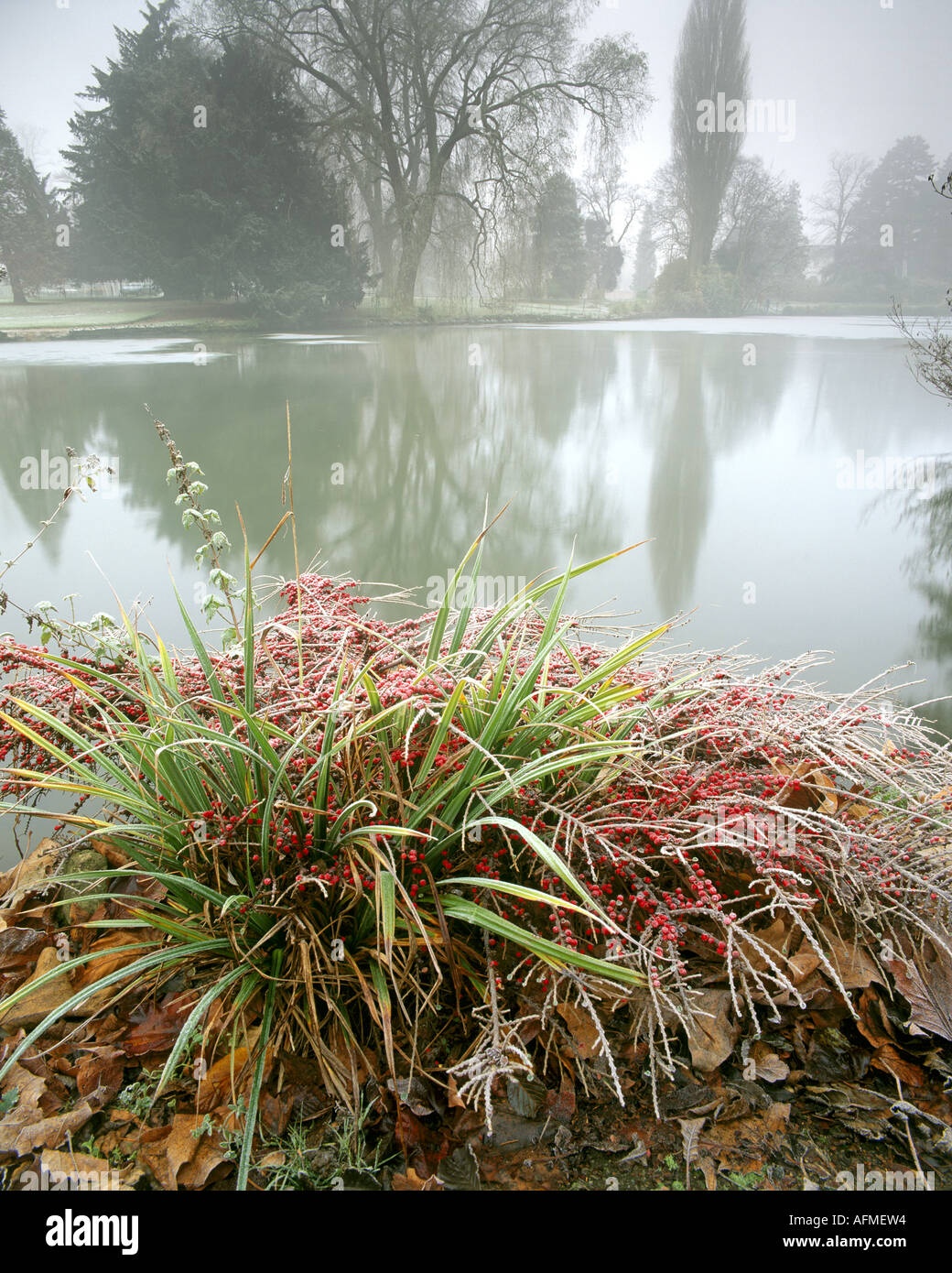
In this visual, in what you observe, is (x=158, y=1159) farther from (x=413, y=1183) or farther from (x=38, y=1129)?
(x=413, y=1183)

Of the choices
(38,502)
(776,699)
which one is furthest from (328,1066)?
(38,502)

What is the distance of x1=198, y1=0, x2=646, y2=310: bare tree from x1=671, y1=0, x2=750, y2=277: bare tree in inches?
19.4

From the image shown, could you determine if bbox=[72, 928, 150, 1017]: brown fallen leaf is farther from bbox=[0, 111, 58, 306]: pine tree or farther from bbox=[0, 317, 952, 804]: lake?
bbox=[0, 111, 58, 306]: pine tree

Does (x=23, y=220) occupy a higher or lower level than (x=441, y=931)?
higher

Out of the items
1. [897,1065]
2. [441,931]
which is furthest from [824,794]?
[441,931]

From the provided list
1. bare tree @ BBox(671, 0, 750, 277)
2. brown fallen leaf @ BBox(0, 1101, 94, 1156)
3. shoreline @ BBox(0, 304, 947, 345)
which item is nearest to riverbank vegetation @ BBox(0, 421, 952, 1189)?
brown fallen leaf @ BBox(0, 1101, 94, 1156)

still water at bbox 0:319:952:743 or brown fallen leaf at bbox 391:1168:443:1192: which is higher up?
still water at bbox 0:319:952:743

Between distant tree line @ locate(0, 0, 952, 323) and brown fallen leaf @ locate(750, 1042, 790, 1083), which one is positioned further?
distant tree line @ locate(0, 0, 952, 323)

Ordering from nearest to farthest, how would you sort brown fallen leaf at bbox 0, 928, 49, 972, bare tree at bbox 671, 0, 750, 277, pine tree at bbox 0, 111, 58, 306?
brown fallen leaf at bbox 0, 928, 49, 972, pine tree at bbox 0, 111, 58, 306, bare tree at bbox 671, 0, 750, 277

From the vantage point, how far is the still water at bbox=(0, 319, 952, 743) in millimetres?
2697

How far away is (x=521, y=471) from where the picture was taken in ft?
13.0

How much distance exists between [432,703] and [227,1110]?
501mm

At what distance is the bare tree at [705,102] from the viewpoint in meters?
5.63

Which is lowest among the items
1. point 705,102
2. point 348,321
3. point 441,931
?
point 441,931
